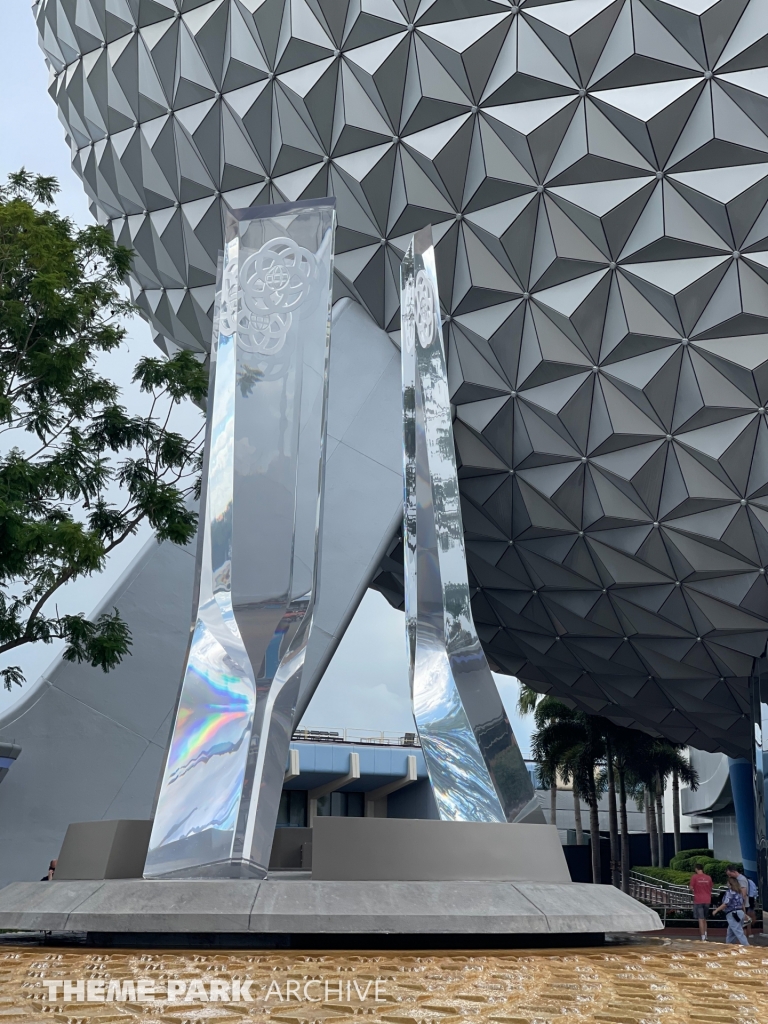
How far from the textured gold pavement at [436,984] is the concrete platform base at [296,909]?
0.67ft

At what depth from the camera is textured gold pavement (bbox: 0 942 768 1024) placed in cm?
436

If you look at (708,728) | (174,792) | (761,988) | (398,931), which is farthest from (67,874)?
(708,728)

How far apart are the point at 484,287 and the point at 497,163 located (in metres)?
1.96

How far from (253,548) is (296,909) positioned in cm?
332

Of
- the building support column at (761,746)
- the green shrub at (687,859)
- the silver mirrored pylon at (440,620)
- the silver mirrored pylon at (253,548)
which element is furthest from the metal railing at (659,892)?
the silver mirrored pylon at (253,548)

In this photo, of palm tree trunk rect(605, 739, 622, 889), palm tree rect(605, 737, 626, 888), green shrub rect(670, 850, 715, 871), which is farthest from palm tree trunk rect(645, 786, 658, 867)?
palm tree trunk rect(605, 739, 622, 889)

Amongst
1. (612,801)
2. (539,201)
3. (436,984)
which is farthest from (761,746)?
(612,801)

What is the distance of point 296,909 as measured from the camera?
680 centimetres

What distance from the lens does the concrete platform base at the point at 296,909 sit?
6734 mm

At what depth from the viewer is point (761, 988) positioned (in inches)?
230

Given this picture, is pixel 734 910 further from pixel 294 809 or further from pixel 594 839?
pixel 294 809

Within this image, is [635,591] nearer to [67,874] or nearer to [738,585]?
[738,585]

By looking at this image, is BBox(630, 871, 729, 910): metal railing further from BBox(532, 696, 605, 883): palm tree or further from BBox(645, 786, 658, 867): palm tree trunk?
BBox(645, 786, 658, 867): palm tree trunk

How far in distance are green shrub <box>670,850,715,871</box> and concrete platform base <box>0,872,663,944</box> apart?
3548cm
